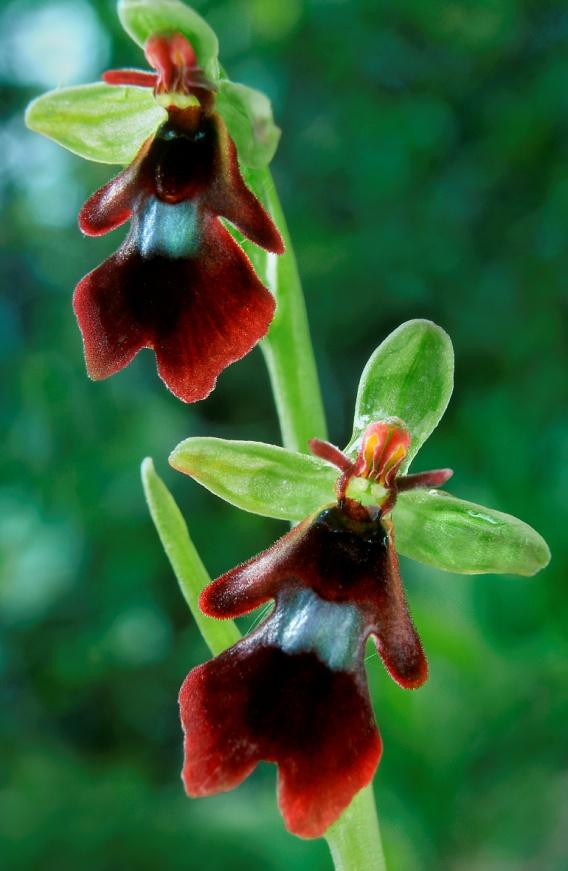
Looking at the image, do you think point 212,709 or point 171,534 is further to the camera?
point 171,534

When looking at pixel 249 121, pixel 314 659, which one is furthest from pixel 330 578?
pixel 249 121

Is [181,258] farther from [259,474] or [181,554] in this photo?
[181,554]

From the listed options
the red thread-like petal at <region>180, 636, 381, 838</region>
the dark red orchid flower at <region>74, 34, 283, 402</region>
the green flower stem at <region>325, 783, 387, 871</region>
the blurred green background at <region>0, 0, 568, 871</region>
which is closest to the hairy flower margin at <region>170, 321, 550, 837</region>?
the red thread-like petal at <region>180, 636, 381, 838</region>

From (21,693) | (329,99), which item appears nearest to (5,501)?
(21,693)

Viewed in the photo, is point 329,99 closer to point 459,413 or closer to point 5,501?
point 459,413

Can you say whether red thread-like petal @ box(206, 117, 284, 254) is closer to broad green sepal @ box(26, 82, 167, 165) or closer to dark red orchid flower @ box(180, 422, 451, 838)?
broad green sepal @ box(26, 82, 167, 165)

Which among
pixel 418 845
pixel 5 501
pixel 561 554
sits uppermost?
pixel 5 501
